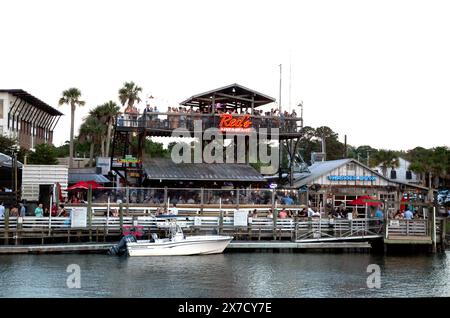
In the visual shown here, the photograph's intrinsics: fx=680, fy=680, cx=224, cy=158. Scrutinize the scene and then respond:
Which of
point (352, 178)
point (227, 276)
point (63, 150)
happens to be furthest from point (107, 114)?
point (227, 276)

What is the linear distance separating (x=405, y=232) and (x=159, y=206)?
1399cm

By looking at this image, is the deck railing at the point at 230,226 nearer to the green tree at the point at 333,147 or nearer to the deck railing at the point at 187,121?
the deck railing at the point at 187,121

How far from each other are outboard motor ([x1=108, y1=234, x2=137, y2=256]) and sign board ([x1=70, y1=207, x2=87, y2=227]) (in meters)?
2.52

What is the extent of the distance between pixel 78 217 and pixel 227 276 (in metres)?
10.6

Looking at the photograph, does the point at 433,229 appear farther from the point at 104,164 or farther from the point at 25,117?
the point at 25,117

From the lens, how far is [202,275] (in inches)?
1095

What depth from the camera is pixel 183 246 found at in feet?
111

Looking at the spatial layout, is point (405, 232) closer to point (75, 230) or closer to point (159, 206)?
point (159, 206)

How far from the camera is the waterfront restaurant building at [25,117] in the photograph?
69.4 meters

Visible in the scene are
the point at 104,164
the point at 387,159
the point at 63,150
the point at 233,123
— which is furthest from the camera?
the point at 63,150

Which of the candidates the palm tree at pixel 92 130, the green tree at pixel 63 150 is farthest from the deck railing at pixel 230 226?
the green tree at pixel 63 150

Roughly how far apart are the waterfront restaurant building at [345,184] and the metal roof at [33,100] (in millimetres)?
31089

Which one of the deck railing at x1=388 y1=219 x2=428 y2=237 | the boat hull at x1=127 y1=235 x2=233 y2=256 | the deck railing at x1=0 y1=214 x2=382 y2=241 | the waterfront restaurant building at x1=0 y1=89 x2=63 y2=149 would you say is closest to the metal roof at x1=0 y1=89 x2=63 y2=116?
the waterfront restaurant building at x1=0 y1=89 x2=63 y2=149

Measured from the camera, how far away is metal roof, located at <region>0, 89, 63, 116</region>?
6905cm
